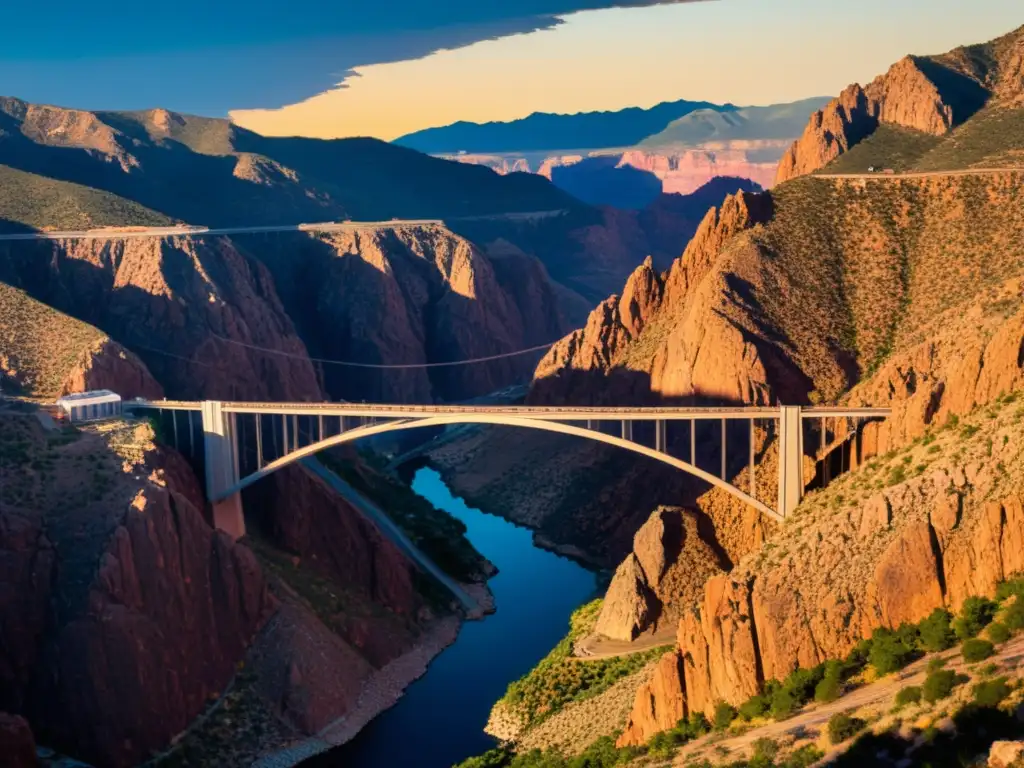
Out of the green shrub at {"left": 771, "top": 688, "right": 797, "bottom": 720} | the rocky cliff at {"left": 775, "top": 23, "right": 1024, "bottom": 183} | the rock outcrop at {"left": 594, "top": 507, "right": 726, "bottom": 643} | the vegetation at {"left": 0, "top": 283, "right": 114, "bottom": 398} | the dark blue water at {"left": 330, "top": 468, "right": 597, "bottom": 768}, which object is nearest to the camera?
the green shrub at {"left": 771, "top": 688, "right": 797, "bottom": 720}

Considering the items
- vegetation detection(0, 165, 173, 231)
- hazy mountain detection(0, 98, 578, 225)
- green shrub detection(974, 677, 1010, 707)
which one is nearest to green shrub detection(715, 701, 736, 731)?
green shrub detection(974, 677, 1010, 707)

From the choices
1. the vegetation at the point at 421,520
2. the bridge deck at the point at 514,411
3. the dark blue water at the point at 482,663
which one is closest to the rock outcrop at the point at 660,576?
the bridge deck at the point at 514,411

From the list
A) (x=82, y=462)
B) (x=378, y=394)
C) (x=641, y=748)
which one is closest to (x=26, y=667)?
(x=82, y=462)

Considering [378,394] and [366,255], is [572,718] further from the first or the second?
[366,255]

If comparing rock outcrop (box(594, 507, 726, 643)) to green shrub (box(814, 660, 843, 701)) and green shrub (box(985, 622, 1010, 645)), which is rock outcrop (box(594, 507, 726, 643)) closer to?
green shrub (box(814, 660, 843, 701))

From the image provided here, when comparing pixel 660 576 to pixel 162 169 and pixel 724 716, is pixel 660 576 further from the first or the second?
pixel 162 169

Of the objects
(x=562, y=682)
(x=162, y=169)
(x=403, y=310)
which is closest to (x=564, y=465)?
(x=562, y=682)
